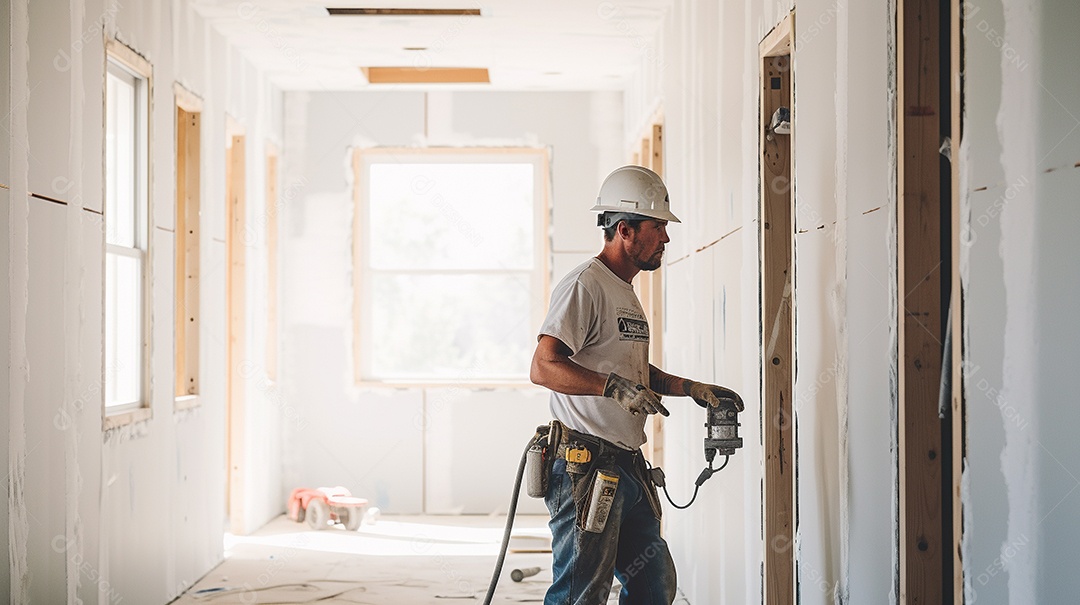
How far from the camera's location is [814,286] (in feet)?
8.86

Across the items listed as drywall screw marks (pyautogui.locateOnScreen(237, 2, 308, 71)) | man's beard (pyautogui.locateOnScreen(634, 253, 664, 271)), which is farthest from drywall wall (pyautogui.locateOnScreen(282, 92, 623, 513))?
man's beard (pyautogui.locateOnScreen(634, 253, 664, 271))

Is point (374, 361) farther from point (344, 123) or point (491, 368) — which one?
point (344, 123)

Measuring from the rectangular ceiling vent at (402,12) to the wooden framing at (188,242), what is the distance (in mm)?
922

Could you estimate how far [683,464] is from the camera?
4.72 m

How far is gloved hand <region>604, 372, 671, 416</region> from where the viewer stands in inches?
103

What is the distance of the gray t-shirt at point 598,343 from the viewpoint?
2844 millimetres

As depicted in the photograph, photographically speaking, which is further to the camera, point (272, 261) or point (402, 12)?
point (272, 261)

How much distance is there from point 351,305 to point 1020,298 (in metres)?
6.38

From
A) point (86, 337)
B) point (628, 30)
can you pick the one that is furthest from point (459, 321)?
point (86, 337)

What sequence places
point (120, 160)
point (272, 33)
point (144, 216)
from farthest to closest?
point (272, 33), point (144, 216), point (120, 160)

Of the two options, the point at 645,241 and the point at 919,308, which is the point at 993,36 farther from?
the point at 645,241

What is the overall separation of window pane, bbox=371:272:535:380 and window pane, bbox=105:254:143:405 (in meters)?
3.21

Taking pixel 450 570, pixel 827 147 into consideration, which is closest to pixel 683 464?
pixel 450 570

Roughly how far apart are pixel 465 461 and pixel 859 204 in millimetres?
5562
